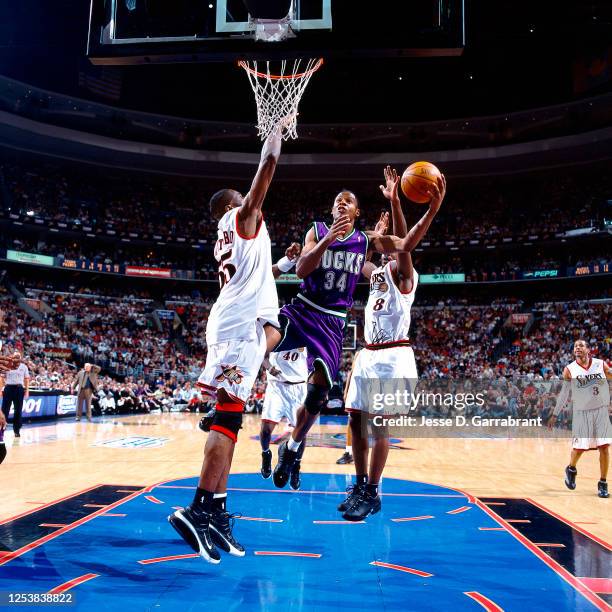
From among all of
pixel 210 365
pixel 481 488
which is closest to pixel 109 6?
pixel 210 365

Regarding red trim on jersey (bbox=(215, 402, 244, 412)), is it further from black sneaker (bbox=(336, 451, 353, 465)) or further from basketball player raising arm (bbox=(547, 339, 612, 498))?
black sneaker (bbox=(336, 451, 353, 465))

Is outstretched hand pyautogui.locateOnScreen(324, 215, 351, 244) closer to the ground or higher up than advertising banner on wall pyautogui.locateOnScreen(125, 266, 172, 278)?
closer to the ground

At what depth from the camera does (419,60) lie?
26.8 metres

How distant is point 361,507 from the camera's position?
14.6 feet

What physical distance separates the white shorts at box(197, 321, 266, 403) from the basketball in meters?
1.98

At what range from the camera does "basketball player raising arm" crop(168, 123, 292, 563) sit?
138 inches

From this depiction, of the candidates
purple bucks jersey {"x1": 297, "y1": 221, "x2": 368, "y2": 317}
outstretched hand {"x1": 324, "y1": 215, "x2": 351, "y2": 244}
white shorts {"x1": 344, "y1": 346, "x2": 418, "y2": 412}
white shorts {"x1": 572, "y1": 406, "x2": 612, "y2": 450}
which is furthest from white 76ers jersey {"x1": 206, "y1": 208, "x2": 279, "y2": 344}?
white shorts {"x1": 572, "y1": 406, "x2": 612, "y2": 450}

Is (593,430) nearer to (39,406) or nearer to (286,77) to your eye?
(286,77)

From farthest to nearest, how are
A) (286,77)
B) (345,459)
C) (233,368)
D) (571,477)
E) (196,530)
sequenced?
(345,459) → (286,77) → (571,477) → (233,368) → (196,530)

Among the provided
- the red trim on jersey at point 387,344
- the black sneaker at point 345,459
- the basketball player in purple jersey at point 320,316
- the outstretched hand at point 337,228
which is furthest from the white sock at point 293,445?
the black sneaker at point 345,459

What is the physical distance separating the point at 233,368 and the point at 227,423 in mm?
357

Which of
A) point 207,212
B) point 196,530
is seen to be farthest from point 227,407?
point 207,212

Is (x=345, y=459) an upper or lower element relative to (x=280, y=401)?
lower

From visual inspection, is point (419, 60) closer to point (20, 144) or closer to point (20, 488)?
point (20, 144)
